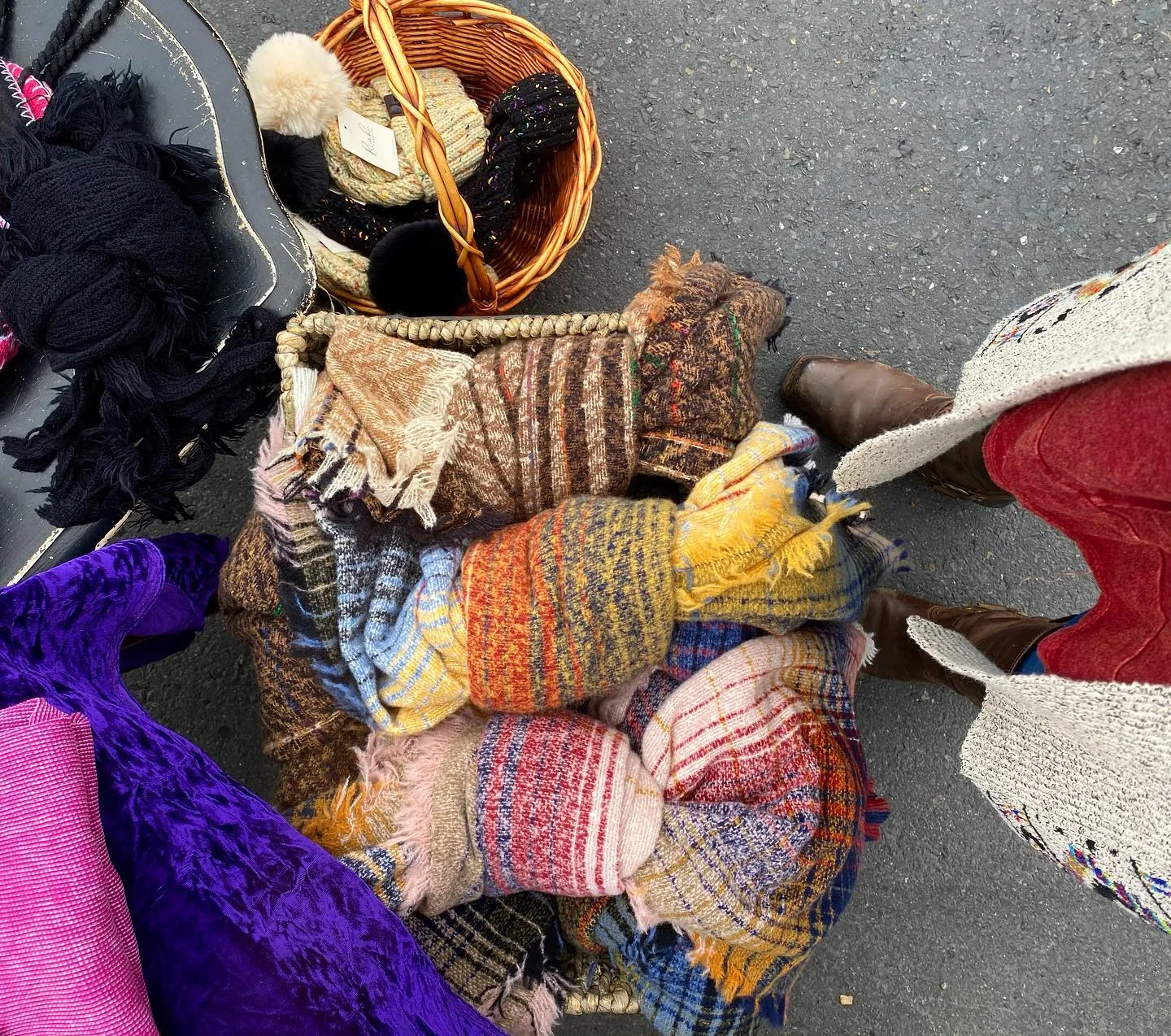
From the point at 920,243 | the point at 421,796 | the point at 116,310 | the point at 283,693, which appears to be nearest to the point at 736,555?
the point at 421,796

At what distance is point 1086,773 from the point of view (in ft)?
1.96

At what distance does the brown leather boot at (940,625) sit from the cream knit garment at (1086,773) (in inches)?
11.3

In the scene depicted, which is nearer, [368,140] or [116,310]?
[116,310]

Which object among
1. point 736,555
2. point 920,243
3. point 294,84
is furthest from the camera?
point 920,243

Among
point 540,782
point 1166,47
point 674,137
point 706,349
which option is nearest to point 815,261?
point 674,137

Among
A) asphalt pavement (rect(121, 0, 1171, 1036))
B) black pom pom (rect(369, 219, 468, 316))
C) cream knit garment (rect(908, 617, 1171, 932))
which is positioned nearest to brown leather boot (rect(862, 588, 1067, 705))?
asphalt pavement (rect(121, 0, 1171, 1036))

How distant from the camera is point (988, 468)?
626 mm

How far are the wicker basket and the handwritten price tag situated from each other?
91mm

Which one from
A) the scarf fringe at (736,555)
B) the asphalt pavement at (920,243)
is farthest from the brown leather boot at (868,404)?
the scarf fringe at (736,555)

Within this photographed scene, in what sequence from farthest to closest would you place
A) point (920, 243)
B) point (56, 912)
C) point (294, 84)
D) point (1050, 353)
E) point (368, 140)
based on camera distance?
point (920, 243), point (368, 140), point (294, 84), point (1050, 353), point (56, 912)

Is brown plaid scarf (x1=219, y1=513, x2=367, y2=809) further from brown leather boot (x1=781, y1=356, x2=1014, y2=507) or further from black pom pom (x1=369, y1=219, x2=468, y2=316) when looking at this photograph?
brown leather boot (x1=781, y1=356, x2=1014, y2=507)

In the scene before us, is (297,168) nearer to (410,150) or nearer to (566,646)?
(410,150)

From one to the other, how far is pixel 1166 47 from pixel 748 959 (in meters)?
1.42

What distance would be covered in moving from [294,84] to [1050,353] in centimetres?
91
